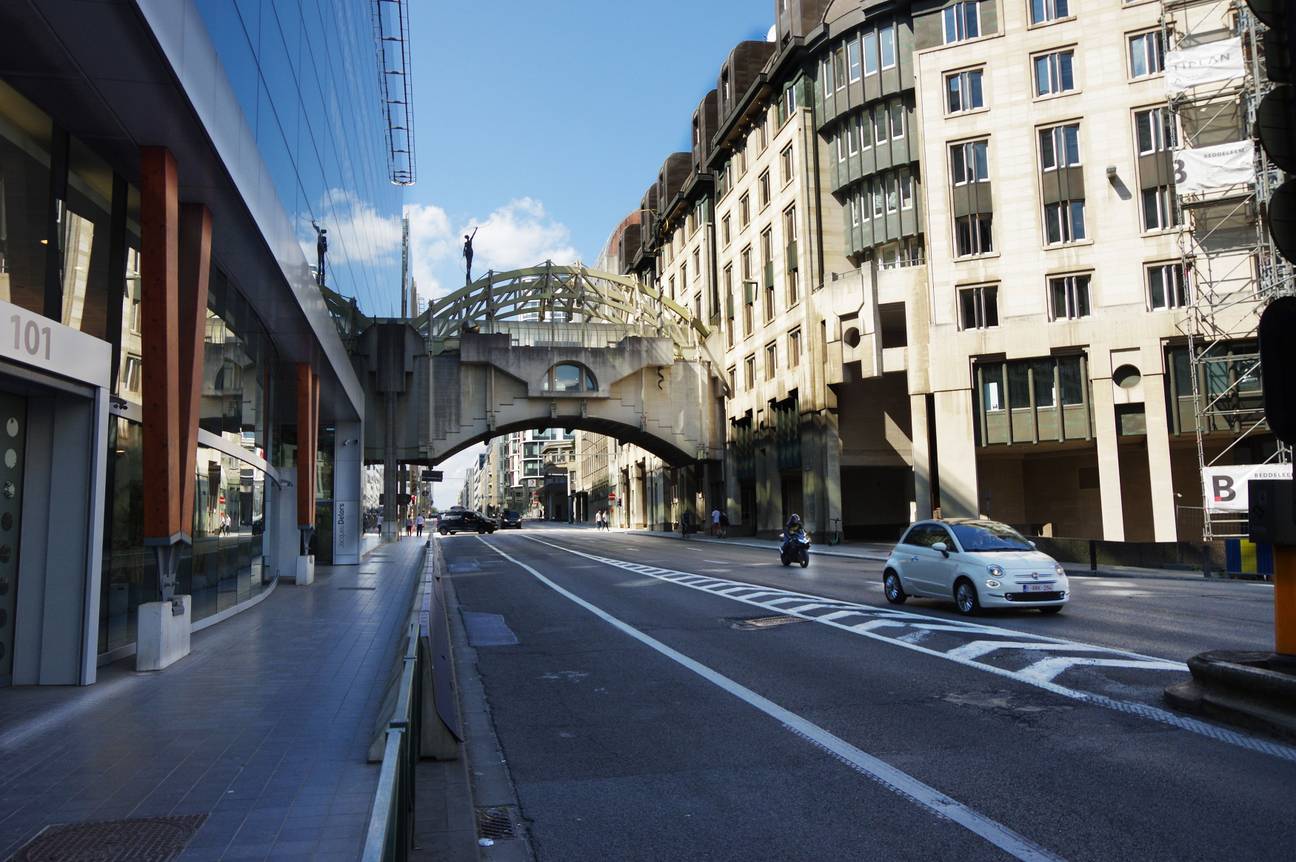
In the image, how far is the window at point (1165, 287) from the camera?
3654 cm

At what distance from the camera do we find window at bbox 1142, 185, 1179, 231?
121 feet

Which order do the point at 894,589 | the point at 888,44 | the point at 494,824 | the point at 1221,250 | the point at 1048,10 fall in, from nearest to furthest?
the point at 494,824 → the point at 894,589 → the point at 1221,250 → the point at 1048,10 → the point at 888,44

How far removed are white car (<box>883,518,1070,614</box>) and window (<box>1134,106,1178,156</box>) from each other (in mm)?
28512

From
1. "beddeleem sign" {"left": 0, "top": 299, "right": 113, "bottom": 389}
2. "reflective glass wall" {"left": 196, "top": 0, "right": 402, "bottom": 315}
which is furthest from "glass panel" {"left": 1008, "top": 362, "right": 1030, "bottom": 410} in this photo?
"beddeleem sign" {"left": 0, "top": 299, "right": 113, "bottom": 389}

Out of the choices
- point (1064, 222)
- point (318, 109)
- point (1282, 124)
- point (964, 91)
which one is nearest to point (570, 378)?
point (964, 91)

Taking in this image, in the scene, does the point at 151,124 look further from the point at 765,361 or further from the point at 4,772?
the point at 765,361

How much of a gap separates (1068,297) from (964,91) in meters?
10.1

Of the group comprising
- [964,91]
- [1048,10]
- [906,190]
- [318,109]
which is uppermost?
[1048,10]

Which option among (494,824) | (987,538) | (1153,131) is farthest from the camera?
(1153,131)

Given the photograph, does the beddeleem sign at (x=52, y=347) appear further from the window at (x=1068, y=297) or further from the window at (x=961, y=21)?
the window at (x=961, y=21)

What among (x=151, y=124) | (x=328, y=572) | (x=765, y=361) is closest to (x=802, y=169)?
(x=765, y=361)

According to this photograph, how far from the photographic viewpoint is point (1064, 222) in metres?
38.7

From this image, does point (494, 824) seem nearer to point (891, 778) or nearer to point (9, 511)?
point (891, 778)

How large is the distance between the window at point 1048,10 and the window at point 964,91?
2956 millimetres
